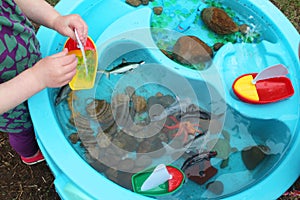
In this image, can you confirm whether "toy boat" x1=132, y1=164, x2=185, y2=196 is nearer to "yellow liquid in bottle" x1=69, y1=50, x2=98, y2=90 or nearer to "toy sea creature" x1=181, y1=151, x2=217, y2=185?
"toy sea creature" x1=181, y1=151, x2=217, y2=185

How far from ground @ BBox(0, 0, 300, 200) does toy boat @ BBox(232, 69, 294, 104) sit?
31 cm

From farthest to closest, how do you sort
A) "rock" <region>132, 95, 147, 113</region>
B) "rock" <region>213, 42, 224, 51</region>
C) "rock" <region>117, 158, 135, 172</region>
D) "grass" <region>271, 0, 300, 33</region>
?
"grass" <region>271, 0, 300, 33</region>
"rock" <region>213, 42, 224, 51</region>
"rock" <region>132, 95, 147, 113</region>
"rock" <region>117, 158, 135, 172</region>

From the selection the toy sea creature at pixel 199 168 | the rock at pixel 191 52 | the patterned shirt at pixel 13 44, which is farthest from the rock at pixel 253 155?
the patterned shirt at pixel 13 44

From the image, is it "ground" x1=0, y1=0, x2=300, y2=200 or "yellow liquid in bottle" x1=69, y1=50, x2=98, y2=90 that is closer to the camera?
"yellow liquid in bottle" x1=69, y1=50, x2=98, y2=90

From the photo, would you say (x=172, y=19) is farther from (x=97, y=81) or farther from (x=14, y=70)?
(x=14, y=70)

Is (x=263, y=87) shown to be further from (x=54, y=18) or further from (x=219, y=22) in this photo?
(x=54, y=18)

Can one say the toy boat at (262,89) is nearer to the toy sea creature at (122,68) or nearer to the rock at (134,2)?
the toy sea creature at (122,68)

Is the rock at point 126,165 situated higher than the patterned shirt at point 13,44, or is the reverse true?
the patterned shirt at point 13,44

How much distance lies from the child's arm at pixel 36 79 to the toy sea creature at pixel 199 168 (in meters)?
0.46

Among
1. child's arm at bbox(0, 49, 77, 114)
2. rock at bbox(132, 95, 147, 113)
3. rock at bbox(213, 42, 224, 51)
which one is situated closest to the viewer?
child's arm at bbox(0, 49, 77, 114)

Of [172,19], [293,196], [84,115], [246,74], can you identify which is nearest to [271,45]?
[246,74]

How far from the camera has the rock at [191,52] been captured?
131 cm

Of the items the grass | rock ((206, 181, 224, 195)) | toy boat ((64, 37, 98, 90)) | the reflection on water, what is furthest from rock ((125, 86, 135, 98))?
the grass

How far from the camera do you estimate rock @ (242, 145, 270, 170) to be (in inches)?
46.9
